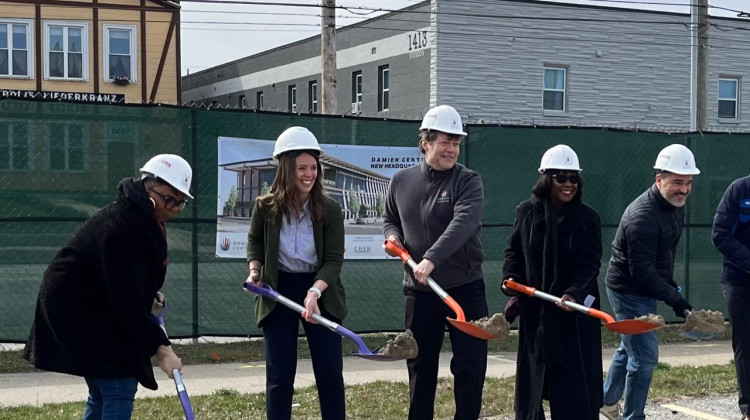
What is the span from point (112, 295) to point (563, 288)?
8.72 ft

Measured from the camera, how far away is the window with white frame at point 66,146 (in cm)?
837

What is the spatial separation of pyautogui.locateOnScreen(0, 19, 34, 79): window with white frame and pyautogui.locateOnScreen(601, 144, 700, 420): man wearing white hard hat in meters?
30.3

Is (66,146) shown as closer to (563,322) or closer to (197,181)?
(197,181)

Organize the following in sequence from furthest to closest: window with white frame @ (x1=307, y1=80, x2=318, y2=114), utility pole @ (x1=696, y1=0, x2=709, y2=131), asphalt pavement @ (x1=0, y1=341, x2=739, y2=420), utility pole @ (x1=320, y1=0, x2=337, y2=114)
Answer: window with white frame @ (x1=307, y1=80, x2=318, y2=114)
utility pole @ (x1=696, y1=0, x2=709, y2=131)
utility pole @ (x1=320, y1=0, x2=337, y2=114)
asphalt pavement @ (x1=0, y1=341, x2=739, y2=420)

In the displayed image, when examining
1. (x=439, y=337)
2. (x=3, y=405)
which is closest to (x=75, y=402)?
(x=3, y=405)

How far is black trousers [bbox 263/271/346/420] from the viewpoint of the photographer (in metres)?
5.34

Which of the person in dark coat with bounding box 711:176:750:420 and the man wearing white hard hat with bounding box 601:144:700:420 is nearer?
the man wearing white hard hat with bounding box 601:144:700:420

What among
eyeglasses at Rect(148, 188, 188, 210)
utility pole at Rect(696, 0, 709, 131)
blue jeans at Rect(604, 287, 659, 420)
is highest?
utility pole at Rect(696, 0, 709, 131)

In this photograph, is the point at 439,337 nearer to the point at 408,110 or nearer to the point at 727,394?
the point at 727,394

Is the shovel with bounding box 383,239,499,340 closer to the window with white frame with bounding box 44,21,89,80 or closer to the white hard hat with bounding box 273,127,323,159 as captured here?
the white hard hat with bounding box 273,127,323,159

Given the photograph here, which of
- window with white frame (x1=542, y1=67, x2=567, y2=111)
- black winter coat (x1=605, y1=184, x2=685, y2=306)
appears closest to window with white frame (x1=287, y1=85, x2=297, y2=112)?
window with white frame (x1=542, y1=67, x2=567, y2=111)

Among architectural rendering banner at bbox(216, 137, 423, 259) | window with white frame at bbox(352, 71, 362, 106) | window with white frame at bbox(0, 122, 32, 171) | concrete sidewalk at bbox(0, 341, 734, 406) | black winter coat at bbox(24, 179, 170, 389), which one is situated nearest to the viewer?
black winter coat at bbox(24, 179, 170, 389)

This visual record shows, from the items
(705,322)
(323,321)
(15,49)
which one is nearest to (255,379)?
(323,321)

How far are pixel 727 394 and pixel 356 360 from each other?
322 cm
